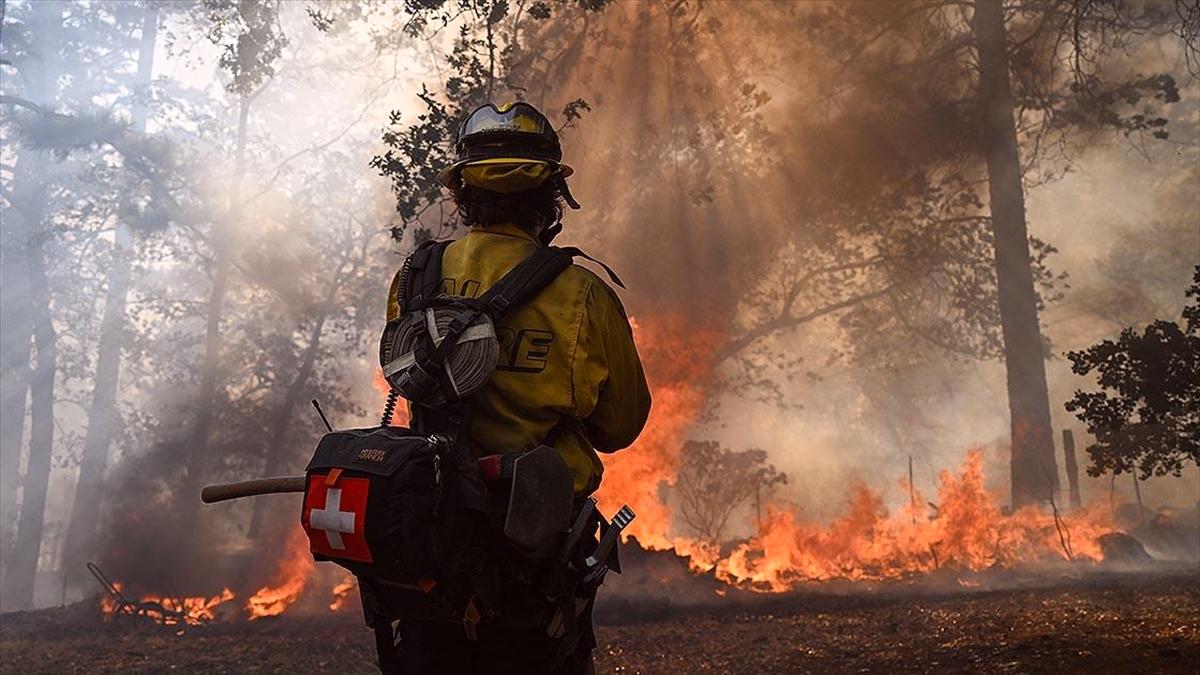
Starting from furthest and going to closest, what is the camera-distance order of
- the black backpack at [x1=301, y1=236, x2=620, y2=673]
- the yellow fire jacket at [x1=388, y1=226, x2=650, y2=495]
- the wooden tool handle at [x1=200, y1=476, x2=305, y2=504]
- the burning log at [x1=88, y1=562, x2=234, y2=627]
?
1. the burning log at [x1=88, y1=562, x2=234, y2=627]
2. the wooden tool handle at [x1=200, y1=476, x2=305, y2=504]
3. the yellow fire jacket at [x1=388, y1=226, x2=650, y2=495]
4. the black backpack at [x1=301, y1=236, x2=620, y2=673]

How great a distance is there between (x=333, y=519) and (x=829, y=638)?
5776 mm

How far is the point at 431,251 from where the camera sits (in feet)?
9.62

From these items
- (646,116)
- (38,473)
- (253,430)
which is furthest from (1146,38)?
(38,473)

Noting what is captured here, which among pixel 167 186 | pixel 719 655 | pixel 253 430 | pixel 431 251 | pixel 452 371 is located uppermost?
pixel 167 186

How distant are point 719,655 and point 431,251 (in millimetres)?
5123

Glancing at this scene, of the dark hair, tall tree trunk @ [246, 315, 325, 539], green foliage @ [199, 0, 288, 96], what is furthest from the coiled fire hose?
tall tree trunk @ [246, 315, 325, 539]

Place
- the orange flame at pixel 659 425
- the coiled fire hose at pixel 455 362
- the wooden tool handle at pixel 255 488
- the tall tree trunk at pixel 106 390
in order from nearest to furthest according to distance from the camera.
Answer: the coiled fire hose at pixel 455 362
the wooden tool handle at pixel 255 488
the orange flame at pixel 659 425
the tall tree trunk at pixel 106 390

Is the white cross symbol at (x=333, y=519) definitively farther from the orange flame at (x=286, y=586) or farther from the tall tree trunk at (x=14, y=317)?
the tall tree trunk at (x=14, y=317)

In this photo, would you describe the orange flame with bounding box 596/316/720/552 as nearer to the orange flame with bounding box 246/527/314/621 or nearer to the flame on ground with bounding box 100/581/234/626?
the orange flame with bounding box 246/527/314/621

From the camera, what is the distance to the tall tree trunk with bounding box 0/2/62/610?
2128 centimetres

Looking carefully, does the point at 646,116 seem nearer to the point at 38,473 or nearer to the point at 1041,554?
the point at 1041,554

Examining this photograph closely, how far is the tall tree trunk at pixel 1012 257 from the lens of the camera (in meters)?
13.6

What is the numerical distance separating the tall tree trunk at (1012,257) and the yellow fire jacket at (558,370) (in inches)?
481

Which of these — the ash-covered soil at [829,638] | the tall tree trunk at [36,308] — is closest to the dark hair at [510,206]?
the ash-covered soil at [829,638]
